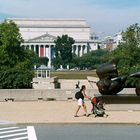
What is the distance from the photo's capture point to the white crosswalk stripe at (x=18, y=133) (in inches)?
607

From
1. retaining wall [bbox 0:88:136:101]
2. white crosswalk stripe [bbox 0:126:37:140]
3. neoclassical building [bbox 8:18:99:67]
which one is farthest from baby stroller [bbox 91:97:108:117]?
neoclassical building [bbox 8:18:99:67]

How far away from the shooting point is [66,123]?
778 inches

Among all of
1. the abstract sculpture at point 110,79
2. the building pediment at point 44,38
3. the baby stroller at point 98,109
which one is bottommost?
the baby stroller at point 98,109

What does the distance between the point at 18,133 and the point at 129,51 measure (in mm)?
32315

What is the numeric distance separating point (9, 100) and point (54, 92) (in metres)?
3.38

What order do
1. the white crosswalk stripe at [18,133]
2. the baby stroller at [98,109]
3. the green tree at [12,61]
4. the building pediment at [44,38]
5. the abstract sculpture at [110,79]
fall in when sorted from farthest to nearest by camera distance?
the building pediment at [44,38]
the green tree at [12,61]
the abstract sculpture at [110,79]
the baby stroller at [98,109]
the white crosswalk stripe at [18,133]

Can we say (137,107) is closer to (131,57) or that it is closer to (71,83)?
(131,57)

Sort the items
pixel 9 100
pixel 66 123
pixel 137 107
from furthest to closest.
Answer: pixel 9 100 < pixel 137 107 < pixel 66 123

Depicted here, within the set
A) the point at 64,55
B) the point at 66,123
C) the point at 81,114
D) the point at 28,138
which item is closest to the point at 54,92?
the point at 81,114

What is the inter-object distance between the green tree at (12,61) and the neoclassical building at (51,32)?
4932 inches

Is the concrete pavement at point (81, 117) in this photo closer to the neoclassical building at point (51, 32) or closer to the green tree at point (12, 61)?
the green tree at point (12, 61)

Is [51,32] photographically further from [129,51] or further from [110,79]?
[110,79]

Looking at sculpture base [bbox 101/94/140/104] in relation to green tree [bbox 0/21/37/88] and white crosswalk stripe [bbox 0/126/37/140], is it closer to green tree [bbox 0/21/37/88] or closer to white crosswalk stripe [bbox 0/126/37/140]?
white crosswalk stripe [bbox 0/126/37/140]

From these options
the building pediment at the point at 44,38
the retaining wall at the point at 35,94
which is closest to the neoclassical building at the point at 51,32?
the building pediment at the point at 44,38
